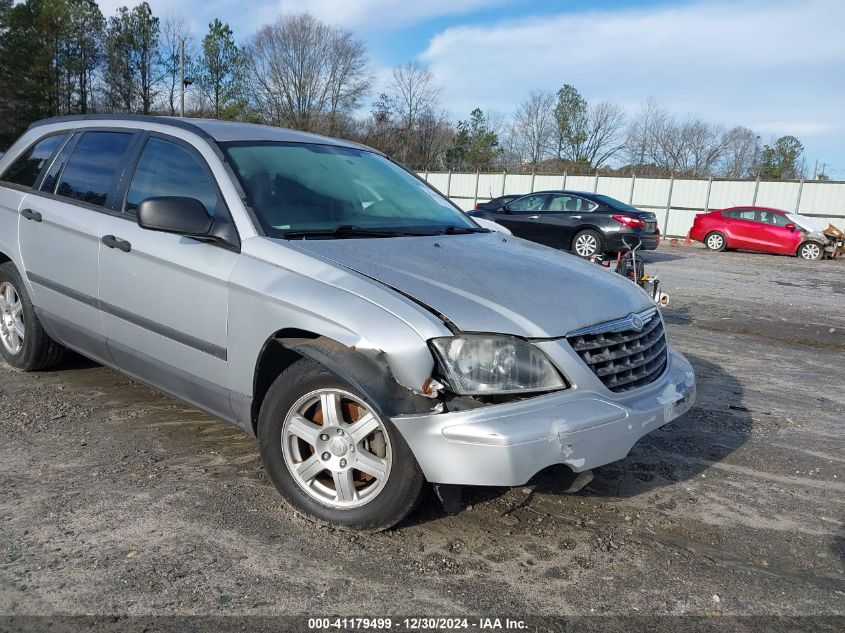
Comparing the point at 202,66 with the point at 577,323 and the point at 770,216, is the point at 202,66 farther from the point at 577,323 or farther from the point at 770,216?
the point at 577,323

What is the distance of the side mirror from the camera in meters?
3.25

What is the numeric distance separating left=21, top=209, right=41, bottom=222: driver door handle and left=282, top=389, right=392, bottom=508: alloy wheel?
8.62ft

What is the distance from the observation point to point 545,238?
51.3ft

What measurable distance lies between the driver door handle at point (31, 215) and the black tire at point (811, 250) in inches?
792

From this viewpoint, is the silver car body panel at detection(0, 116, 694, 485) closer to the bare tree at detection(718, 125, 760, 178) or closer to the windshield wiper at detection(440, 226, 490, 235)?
the windshield wiper at detection(440, 226, 490, 235)

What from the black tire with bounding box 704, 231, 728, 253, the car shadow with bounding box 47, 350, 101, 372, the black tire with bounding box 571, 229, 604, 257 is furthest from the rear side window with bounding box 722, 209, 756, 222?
the car shadow with bounding box 47, 350, 101, 372

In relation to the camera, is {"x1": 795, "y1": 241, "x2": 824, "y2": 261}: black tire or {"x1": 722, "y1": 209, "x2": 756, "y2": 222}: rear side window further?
{"x1": 722, "y1": 209, "x2": 756, "y2": 222}: rear side window

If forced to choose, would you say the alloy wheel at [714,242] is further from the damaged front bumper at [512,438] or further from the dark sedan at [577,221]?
the damaged front bumper at [512,438]

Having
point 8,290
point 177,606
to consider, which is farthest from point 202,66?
point 177,606

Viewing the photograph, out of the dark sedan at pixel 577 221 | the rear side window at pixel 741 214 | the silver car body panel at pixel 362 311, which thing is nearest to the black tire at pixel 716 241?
the rear side window at pixel 741 214

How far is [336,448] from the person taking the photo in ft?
9.61

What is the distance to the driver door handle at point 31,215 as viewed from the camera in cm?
448

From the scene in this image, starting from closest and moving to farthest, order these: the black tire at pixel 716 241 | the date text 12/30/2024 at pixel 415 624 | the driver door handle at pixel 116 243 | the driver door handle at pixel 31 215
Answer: the date text 12/30/2024 at pixel 415 624 → the driver door handle at pixel 116 243 → the driver door handle at pixel 31 215 → the black tire at pixel 716 241

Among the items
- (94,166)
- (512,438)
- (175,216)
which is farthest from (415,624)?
(94,166)
